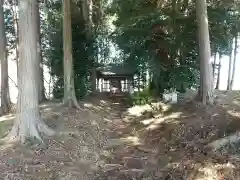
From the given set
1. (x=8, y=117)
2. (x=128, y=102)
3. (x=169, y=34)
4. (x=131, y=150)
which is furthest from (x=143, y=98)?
(x=131, y=150)

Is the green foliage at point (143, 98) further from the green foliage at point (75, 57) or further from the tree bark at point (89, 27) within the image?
the tree bark at point (89, 27)

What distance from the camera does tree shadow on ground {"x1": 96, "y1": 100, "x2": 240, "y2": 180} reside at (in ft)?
23.0

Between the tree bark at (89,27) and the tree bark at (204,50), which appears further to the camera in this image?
the tree bark at (89,27)

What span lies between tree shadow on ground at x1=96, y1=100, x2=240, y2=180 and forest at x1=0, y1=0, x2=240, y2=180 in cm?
3

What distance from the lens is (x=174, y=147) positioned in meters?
9.47

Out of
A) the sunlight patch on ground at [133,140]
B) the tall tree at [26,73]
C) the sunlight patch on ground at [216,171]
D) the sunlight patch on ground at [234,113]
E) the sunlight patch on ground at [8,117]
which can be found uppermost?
the tall tree at [26,73]

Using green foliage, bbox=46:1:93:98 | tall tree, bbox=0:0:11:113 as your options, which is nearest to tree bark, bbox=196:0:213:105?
tall tree, bbox=0:0:11:113

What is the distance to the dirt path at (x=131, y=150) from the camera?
710 cm

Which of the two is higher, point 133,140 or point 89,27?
point 89,27

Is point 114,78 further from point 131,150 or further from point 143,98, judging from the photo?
point 131,150

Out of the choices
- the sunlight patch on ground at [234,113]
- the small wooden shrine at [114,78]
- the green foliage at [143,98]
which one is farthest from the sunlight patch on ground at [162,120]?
the small wooden shrine at [114,78]

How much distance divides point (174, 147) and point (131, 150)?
1.19 m

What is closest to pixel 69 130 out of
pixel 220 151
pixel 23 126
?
pixel 23 126

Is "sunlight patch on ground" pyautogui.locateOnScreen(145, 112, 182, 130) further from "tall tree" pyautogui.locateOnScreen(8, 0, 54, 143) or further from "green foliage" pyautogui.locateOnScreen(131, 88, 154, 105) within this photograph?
"green foliage" pyautogui.locateOnScreen(131, 88, 154, 105)
